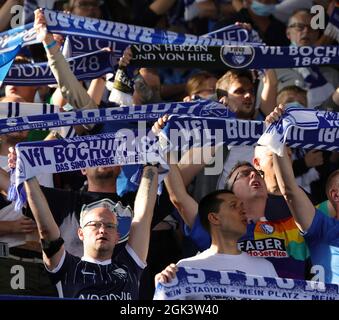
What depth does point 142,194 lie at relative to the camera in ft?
29.8

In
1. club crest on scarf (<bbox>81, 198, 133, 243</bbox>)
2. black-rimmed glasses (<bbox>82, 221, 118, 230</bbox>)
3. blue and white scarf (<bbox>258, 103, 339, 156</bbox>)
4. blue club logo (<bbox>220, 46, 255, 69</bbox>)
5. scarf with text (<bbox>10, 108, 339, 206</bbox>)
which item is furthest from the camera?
blue club logo (<bbox>220, 46, 255, 69</bbox>)

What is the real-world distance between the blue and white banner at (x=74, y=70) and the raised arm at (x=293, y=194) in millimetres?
1949

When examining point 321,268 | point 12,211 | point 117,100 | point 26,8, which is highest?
point 26,8

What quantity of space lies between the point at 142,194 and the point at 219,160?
48.2 inches

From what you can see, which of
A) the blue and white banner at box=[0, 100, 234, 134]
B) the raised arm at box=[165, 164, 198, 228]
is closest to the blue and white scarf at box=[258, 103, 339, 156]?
the raised arm at box=[165, 164, 198, 228]

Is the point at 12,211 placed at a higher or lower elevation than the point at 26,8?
lower

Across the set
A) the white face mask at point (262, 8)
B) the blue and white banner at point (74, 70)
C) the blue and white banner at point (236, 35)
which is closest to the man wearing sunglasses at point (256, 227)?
the blue and white banner at point (74, 70)

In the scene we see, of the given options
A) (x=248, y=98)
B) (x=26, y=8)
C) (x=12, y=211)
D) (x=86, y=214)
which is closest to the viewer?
(x=86, y=214)

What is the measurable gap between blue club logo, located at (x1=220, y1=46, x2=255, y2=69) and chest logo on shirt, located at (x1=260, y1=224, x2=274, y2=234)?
1.67 m

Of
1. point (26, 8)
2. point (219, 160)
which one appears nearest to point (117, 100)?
point (219, 160)

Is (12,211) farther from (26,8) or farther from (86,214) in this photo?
(26,8)

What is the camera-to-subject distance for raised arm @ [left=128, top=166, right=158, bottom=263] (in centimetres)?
891

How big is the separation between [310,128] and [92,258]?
171cm

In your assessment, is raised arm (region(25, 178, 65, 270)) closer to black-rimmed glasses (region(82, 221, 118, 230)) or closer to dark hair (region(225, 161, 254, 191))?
black-rimmed glasses (region(82, 221, 118, 230))
